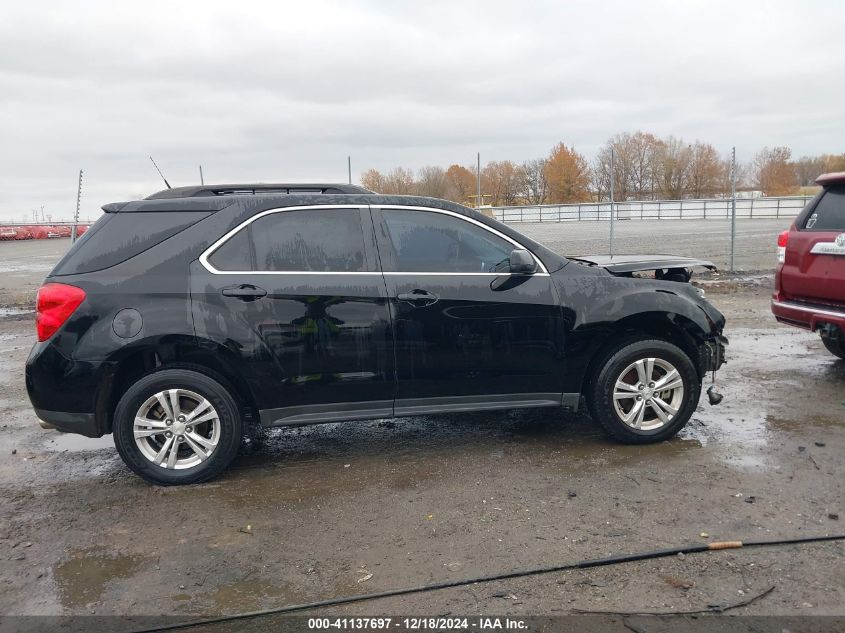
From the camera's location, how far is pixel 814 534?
353 cm

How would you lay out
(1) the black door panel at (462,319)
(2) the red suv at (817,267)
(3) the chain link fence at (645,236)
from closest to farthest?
(1) the black door panel at (462,319) < (2) the red suv at (817,267) < (3) the chain link fence at (645,236)

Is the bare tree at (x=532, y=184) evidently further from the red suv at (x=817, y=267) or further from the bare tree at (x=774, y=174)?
the red suv at (x=817, y=267)

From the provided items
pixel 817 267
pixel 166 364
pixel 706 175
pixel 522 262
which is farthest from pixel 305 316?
pixel 706 175

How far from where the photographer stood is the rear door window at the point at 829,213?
607 centimetres

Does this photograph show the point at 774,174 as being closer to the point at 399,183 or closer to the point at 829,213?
the point at 399,183

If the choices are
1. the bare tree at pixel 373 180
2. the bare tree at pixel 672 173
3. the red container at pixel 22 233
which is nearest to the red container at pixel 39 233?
the red container at pixel 22 233

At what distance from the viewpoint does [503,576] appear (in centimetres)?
322

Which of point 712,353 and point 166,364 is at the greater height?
point 166,364

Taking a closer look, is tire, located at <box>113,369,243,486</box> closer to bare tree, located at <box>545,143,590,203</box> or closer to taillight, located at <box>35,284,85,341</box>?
taillight, located at <box>35,284,85,341</box>

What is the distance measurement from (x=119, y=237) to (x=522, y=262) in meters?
2.61

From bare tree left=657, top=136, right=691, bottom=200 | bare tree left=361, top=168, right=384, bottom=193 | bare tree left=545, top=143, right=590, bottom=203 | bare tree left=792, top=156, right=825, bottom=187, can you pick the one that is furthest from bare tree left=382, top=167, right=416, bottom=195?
bare tree left=792, top=156, right=825, bottom=187

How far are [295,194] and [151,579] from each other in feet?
8.27

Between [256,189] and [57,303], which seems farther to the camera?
[256,189]

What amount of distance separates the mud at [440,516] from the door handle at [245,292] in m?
1.21
